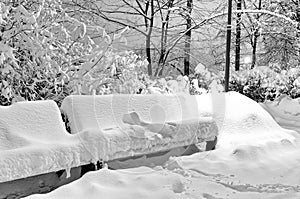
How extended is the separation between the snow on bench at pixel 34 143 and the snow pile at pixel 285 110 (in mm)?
6184

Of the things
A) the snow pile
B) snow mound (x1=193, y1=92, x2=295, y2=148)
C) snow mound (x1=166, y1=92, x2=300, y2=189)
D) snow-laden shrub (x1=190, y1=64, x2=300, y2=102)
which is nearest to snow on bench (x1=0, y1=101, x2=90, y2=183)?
snow mound (x1=166, y1=92, x2=300, y2=189)

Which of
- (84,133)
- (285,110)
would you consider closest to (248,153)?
(84,133)

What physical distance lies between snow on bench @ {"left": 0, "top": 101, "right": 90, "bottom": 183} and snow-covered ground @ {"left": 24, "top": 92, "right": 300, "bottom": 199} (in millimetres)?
246

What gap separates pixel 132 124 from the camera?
171 inches

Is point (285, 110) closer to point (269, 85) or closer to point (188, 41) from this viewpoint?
point (269, 85)

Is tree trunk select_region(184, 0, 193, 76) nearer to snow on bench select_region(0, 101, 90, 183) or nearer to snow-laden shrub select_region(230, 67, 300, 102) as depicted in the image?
snow-laden shrub select_region(230, 67, 300, 102)

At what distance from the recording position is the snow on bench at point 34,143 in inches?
119

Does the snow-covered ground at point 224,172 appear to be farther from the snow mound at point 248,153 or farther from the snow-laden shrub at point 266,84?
the snow-laden shrub at point 266,84

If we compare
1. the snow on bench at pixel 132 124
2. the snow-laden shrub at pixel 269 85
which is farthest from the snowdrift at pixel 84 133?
the snow-laden shrub at pixel 269 85

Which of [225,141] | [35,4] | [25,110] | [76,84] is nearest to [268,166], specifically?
[225,141]

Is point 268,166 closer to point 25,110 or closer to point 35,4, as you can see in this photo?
point 25,110

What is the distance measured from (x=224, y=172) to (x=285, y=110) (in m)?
5.97

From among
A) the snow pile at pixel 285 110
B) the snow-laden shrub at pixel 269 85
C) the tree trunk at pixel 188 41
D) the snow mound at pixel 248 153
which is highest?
the tree trunk at pixel 188 41

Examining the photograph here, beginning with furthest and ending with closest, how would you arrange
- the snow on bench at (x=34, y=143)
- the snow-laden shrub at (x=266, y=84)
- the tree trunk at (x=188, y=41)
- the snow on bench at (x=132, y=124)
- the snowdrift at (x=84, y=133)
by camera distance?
1. the tree trunk at (x=188, y=41)
2. the snow-laden shrub at (x=266, y=84)
3. the snow on bench at (x=132, y=124)
4. the snowdrift at (x=84, y=133)
5. the snow on bench at (x=34, y=143)
